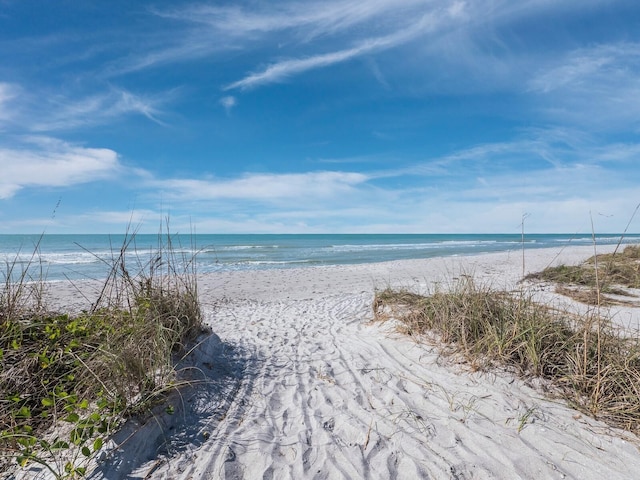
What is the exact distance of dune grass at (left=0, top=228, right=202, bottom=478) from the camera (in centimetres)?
233

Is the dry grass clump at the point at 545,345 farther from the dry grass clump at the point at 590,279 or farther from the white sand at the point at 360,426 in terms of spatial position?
the dry grass clump at the point at 590,279

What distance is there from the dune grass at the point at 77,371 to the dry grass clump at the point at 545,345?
3249mm

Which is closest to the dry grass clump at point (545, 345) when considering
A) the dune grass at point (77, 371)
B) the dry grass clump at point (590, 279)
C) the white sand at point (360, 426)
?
the white sand at point (360, 426)

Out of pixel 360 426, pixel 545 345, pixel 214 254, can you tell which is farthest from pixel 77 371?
pixel 214 254

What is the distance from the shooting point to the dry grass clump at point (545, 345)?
3152mm

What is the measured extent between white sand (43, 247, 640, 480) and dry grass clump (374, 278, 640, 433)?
0.23 meters

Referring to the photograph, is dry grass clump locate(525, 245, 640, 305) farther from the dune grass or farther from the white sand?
the dune grass

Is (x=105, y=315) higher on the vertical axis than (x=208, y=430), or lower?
higher

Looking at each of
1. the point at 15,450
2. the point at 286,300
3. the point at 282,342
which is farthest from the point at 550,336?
the point at 286,300

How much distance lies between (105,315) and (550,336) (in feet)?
15.9

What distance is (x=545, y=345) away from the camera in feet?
12.7

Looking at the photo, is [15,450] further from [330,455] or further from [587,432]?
[587,432]

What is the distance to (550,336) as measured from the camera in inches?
151

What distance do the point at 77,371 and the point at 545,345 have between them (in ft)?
→ 15.4
